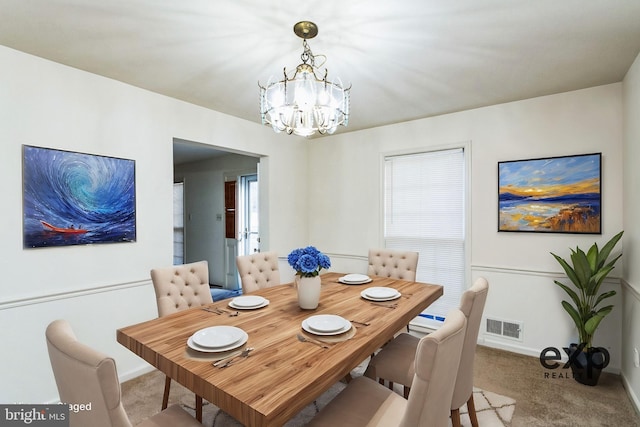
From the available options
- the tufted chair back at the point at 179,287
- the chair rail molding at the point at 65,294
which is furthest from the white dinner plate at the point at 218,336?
the chair rail molding at the point at 65,294

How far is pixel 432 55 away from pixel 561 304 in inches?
97.6

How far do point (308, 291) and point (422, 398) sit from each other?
954mm

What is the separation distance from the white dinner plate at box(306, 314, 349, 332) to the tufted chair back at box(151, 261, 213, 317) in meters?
0.98

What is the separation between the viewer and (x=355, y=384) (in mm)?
1593

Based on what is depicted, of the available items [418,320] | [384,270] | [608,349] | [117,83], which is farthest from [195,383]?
[608,349]

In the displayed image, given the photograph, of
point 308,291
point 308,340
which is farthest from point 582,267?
point 308,340

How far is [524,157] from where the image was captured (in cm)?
303

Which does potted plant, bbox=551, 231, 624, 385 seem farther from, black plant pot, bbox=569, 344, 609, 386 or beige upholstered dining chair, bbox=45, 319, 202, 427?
beige upholstered dining chair, bbox=45, 319, 202, 427

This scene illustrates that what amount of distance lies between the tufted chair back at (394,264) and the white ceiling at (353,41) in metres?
1.52

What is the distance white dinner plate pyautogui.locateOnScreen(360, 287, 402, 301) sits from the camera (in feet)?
6.85

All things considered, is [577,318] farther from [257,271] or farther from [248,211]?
[248,211]

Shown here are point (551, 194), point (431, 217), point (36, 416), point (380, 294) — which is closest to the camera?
point (36, 416)

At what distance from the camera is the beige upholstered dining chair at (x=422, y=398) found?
100cm

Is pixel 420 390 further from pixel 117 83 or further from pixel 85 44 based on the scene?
pixel 117 83
